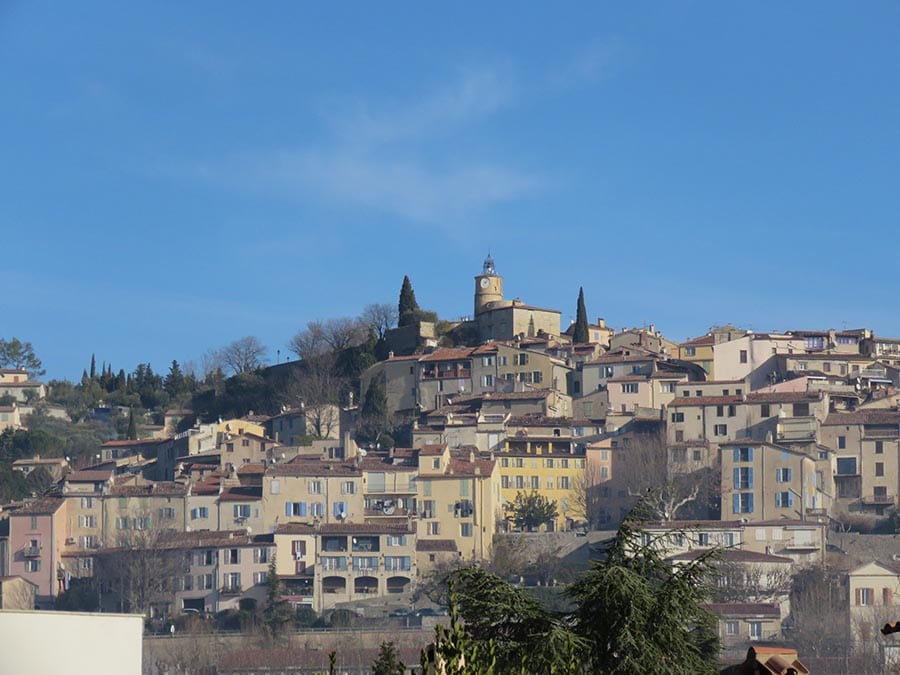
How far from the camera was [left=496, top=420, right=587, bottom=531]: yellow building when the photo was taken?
82188 millimetres

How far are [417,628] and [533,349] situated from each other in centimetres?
2510

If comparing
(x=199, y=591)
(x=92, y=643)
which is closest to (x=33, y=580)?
(x=199, y=591)

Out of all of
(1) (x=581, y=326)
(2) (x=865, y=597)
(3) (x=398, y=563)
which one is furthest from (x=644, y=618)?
(1) (x=581, y=326)

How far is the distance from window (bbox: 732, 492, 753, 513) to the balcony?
4683mm

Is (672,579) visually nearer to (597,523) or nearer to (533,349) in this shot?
(597,523)

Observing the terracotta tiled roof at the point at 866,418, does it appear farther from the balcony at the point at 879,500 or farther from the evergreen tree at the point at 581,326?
the evergreen tree at the point at 581,326

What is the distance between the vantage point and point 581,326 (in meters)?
100

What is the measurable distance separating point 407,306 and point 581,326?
8.95 m

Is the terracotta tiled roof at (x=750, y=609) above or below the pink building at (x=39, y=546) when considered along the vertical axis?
below

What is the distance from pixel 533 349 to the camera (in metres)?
92.9

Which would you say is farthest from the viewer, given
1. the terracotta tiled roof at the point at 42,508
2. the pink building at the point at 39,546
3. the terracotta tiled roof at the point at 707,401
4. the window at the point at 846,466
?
the terracotta tiled roof at the point at 707,401

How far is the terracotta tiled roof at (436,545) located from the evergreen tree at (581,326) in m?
23.1

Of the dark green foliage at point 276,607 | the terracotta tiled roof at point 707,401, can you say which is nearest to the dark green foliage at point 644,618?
the dark green foliage at point 276,607

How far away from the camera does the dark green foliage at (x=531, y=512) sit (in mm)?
80562
